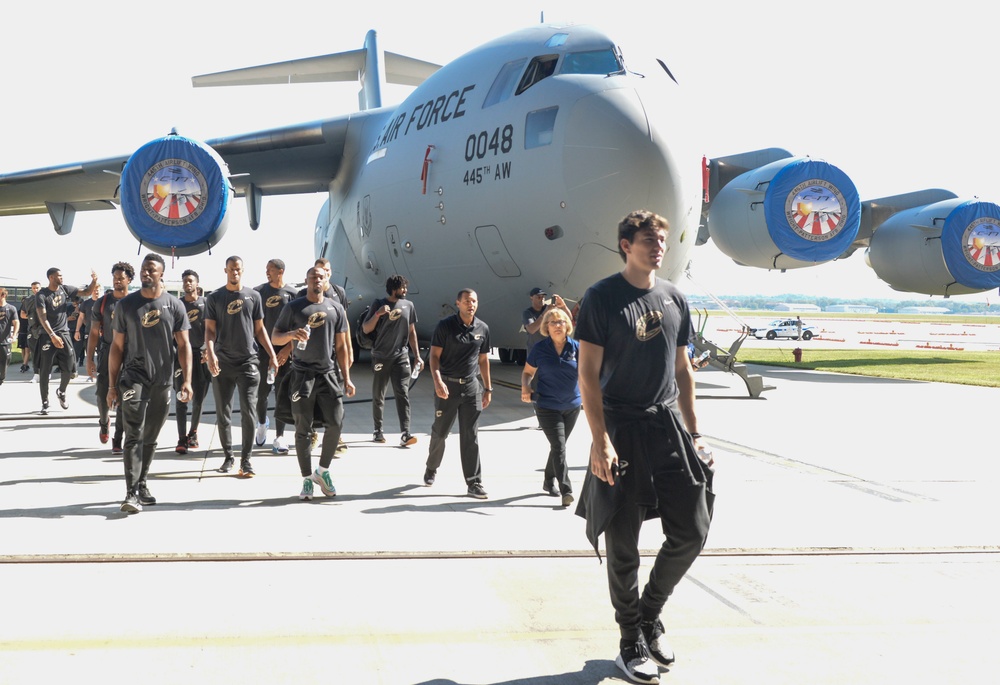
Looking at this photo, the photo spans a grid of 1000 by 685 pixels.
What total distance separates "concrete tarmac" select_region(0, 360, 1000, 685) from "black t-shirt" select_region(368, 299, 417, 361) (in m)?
1.30

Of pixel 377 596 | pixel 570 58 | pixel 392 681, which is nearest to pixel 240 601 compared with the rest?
pixel 377 596

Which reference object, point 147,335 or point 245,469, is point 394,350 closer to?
point 245,469

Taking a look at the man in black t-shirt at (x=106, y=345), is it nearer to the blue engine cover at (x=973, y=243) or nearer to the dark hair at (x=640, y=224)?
the dark hair at (x=640, y=224)

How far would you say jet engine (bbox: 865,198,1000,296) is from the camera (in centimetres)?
1922

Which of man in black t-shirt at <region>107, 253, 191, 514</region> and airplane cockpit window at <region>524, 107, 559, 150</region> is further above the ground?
airplane cockpit window at <region>524, 107, 559, 150</region>

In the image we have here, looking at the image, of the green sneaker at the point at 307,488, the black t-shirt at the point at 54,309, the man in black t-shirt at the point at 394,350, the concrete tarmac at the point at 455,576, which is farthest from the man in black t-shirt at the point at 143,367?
the black t-shirt at the point at 54,309

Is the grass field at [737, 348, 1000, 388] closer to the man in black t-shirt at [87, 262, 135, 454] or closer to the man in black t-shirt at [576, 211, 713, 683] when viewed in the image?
the man in black t-shirt at [87, 262, 135, 454]

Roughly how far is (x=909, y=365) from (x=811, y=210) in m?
10.3

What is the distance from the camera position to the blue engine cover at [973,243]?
1920cm

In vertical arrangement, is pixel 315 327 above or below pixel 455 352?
above

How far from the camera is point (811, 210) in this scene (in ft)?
50.5

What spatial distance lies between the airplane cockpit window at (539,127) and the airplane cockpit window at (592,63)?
666 millimetres

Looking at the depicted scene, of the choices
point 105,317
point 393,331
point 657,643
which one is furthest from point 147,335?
point 657,643

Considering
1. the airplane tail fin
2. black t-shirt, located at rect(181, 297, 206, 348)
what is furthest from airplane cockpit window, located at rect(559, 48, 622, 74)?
the airplane tail fin
